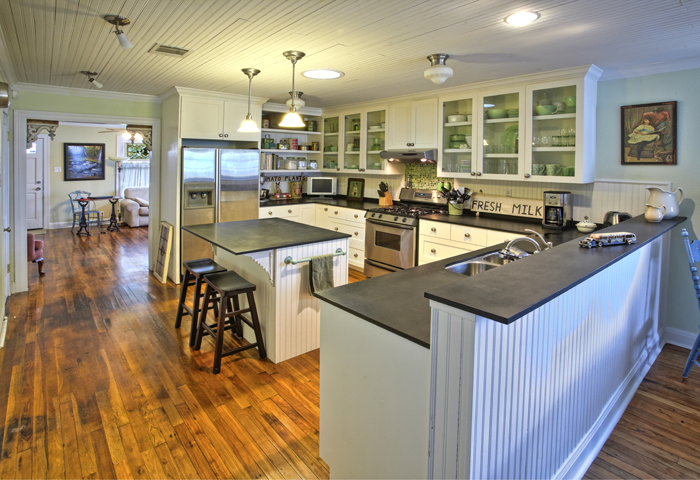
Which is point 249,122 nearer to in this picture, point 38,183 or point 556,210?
point 556,210

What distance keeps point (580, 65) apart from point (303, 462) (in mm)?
3529

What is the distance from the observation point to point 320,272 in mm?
3059

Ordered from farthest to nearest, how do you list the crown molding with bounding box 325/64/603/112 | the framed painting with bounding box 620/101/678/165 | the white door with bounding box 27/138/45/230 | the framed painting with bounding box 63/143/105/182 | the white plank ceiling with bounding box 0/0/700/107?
the framed painting with bounding box 63/143/105/182, the white door with bounding box 27/138/45/230, the crown molding with bounding box 325/64/603/112, the framed painting with bounding box 620/101/678/165, the white plank ceiling with bounding box 0/0/700/107

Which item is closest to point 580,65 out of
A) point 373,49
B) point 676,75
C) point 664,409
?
point 676,75

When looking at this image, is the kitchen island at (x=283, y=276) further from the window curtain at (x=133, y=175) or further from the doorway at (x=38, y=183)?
the window curtain at (x=133, y=175)

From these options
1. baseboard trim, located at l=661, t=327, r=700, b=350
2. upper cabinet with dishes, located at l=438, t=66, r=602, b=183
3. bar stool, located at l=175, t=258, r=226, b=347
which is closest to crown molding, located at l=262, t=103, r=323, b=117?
upper cabinet with dishes, located at l=438, t=66, r=602, b=183

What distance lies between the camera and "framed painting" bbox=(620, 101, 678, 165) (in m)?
3.29

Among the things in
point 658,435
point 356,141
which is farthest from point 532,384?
point 356,141

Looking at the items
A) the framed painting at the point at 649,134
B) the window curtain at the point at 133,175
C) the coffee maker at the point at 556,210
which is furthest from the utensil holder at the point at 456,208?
the window curtain at the point at 133,175

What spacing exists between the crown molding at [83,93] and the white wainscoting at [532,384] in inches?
A: 200

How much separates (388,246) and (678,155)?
275 cm

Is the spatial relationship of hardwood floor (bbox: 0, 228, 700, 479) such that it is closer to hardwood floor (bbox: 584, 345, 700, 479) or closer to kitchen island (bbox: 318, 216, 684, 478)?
hardwood floor (bbox: 584, 345, 700, 479)

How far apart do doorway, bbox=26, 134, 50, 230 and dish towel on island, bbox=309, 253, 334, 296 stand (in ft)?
27.6

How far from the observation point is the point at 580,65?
3381mm
